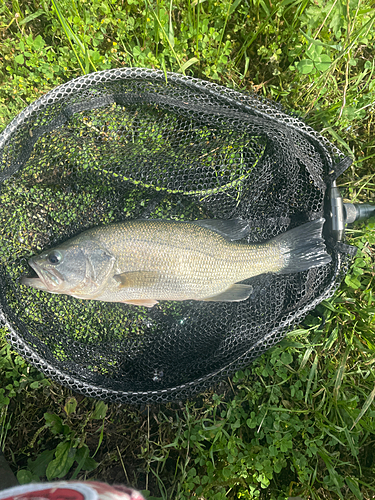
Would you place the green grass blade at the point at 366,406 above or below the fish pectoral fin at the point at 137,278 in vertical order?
below

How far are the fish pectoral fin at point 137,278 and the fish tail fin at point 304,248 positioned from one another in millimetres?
1020

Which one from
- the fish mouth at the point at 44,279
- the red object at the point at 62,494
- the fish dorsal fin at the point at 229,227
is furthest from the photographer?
the fish dorsal fin at the point at 229,227

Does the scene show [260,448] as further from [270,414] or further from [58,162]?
[58,162]

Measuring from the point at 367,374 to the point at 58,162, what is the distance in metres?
3.13

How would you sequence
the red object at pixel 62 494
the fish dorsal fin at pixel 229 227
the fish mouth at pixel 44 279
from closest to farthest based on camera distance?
1. the red object at pixel 62 494
2. the fish mouth at pixel 44 279
3. the fish dorsal fin at pixel 229 227

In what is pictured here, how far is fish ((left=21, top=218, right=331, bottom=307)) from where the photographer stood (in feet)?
7.39

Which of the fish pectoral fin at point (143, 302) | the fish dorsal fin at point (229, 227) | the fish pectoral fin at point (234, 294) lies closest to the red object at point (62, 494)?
the fish pectoral fin at point (143, 302)

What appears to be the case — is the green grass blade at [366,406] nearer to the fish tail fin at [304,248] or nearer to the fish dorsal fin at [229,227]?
the fish tail fin at [304,248]

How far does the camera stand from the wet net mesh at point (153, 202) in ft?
7.46

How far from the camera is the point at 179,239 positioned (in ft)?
7.39

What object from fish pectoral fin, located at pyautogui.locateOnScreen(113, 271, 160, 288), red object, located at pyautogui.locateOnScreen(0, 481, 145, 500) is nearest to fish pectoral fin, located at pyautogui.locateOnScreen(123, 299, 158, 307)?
fish pectoral fin, located at pyautogui.locateOnScreen(113, 271, 160, 288)

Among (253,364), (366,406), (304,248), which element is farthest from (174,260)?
(366,406)

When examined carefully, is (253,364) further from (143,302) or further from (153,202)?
(153,202)

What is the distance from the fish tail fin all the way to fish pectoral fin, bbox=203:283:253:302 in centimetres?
38
